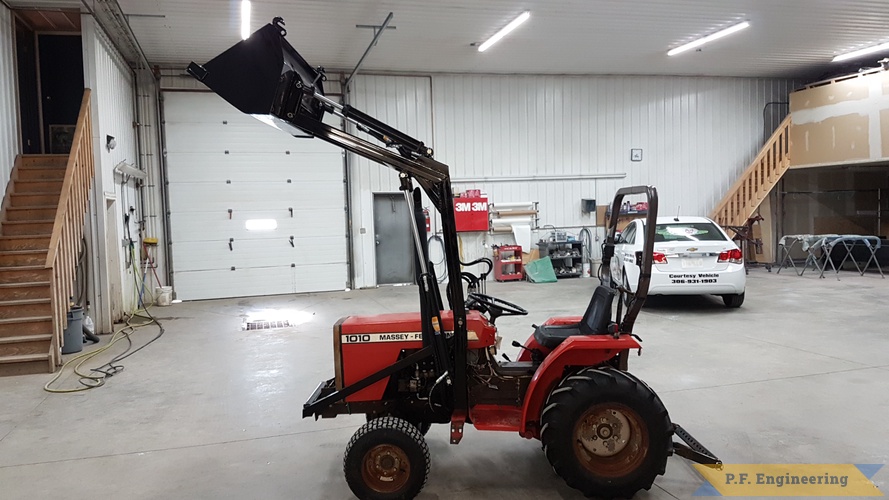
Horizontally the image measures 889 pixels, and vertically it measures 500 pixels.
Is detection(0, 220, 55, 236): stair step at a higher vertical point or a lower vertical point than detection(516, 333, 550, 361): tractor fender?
higher

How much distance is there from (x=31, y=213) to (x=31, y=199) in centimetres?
30

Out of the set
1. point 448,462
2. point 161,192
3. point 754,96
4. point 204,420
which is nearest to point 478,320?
point 448,462

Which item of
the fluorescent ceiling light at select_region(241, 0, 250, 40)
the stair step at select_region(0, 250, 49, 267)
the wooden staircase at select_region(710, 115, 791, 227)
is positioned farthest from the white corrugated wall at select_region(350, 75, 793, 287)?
the stair step at select_region(0, 250, 49, 267)

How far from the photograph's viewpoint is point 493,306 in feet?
11.7

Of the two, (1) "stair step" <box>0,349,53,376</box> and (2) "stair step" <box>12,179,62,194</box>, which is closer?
(1) "stair step" <box>0,349,53,376</box>

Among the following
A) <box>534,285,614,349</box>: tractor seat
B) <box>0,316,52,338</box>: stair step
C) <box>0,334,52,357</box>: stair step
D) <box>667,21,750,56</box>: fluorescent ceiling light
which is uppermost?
<box>667,21,750,56</box>: fluorescent ceiling light

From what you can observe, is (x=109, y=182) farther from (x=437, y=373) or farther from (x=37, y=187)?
(x=437, y=373)

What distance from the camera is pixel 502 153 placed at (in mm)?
14125

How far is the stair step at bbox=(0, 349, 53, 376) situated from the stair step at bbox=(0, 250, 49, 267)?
1.48 meters

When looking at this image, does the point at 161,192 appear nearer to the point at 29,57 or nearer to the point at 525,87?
the point at 29,57

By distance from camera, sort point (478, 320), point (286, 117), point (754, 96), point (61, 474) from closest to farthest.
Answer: point (286, 117), point (478, 320), point (61, 474), point (754, 96)

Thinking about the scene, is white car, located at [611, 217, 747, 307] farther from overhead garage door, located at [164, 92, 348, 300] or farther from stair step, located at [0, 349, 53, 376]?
stair step, located at [0, 349, 53, 376]

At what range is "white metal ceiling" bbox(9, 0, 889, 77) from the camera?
9641 mm

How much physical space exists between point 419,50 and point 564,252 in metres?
5.91
